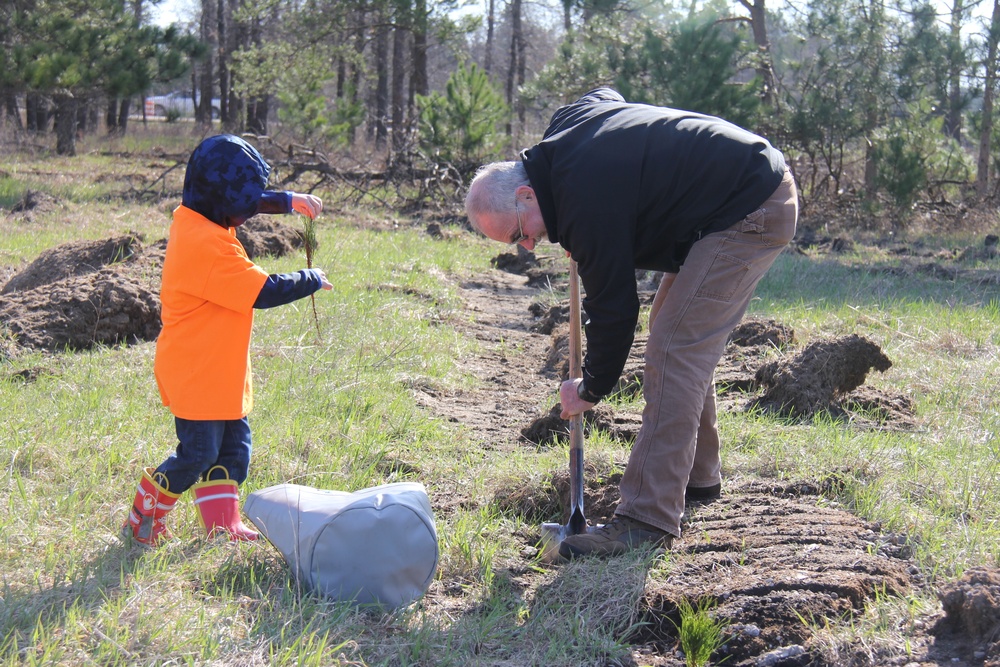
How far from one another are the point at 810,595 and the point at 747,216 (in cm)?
128

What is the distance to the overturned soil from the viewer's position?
279 centimetres

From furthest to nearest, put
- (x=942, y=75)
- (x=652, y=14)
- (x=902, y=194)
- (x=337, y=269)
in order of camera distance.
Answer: (x=652, y=14)
(x=942, y=75)
(x=902, y=194)
(x=337, y=269)

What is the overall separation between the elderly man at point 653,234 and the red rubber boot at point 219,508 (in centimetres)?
118

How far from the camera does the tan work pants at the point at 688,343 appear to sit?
328 centimetres

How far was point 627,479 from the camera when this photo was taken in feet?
11.2

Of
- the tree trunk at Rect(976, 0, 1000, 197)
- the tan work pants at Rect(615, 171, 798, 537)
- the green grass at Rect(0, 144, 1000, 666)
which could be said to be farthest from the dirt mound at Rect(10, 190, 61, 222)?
the tree trunk at Rect(976, 0, 1000, 197)

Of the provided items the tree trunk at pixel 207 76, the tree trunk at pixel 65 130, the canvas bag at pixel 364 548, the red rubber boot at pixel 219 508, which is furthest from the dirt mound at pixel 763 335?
the tree trunk at pixel 207 76

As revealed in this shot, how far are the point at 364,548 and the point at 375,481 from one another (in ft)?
3.79

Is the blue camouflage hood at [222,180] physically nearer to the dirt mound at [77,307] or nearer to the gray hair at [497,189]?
the gray hair at [497,189]

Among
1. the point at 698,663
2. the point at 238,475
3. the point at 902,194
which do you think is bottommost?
the point at 698,663

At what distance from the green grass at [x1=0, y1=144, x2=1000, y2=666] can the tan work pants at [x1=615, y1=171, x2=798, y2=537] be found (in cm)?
27

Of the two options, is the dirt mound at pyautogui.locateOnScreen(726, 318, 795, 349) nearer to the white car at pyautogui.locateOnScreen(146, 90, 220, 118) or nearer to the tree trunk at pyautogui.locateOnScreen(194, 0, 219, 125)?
the white car at pyautogui.locateOnScreen(146, 90, 220, 118)

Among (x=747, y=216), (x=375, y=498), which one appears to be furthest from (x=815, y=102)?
(x=375, y=498)

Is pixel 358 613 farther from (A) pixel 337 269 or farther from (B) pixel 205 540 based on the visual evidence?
(A) pixel 337 269
